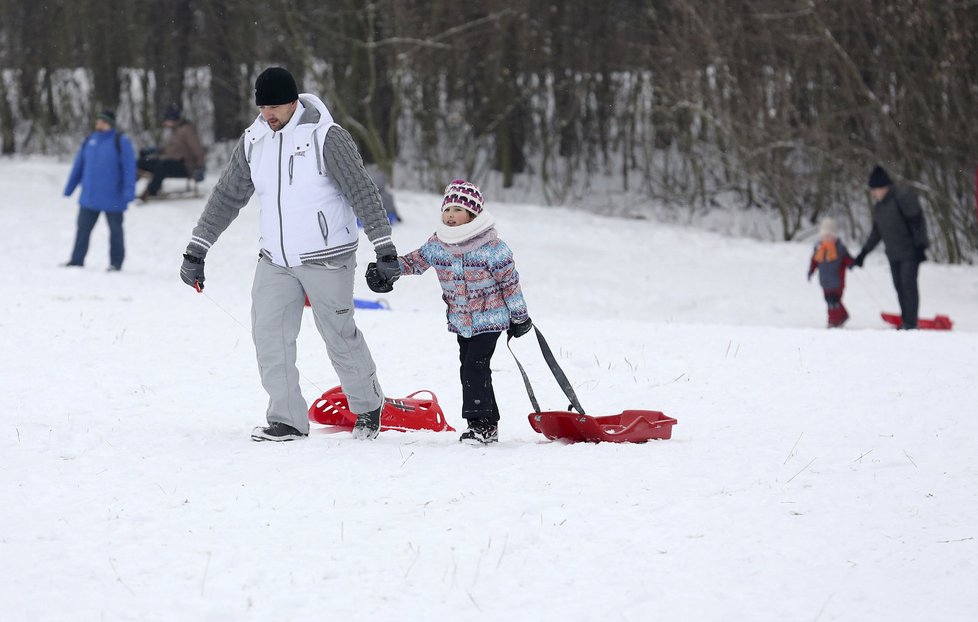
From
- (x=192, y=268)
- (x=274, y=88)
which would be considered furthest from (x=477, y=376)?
(x=274, y=88)

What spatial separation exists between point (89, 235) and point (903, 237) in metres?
8.57

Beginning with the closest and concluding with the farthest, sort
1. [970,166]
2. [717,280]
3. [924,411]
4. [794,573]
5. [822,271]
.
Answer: [794,573] → [924,411] → [822,271] → [717,280] → [970,166]

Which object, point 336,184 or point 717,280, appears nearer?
point 336,184

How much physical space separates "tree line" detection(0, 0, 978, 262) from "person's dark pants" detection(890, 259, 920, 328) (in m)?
6.03

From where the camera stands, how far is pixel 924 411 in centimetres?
638

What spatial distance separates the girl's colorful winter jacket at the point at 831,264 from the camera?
12.9 m

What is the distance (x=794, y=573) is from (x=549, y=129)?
2076cm

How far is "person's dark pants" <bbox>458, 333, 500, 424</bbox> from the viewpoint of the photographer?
5457mm

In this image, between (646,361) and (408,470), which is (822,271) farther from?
(408,470)

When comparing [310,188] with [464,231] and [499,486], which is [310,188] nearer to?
[464,231]

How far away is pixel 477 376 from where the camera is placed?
5.49 m

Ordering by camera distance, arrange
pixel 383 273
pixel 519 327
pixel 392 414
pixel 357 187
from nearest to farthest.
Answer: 1. pixel 383 273
2. pixel 357 187
3. pixel 519 327
4. pixel 392 414

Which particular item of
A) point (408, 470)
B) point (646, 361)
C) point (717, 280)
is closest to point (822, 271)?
point (717, 280)

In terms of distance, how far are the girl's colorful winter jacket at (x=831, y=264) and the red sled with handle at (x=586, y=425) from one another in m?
7.76
